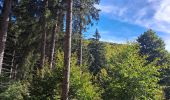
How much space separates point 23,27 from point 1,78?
4.68m

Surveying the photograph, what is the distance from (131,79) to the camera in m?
14.4

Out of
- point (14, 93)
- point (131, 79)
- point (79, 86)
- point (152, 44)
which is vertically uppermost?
point (152, 44)

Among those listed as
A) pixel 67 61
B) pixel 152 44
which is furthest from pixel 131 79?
pixel 152 44

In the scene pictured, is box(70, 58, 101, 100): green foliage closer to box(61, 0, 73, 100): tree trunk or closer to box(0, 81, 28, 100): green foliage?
box(61, 0, 73, 100): tree trunk

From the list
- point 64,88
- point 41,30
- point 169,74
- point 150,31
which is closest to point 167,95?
point 169,74

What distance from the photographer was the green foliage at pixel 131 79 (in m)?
14.2

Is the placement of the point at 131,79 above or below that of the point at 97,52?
A: below

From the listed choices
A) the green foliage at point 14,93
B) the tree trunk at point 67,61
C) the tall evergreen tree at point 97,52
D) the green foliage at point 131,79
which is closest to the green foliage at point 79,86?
the green foliage at point 131,79

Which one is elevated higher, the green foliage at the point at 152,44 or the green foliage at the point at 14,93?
the green foliage at the point at 152,44

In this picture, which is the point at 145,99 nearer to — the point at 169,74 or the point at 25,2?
the point at 25,2

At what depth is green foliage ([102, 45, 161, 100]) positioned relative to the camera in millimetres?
14203

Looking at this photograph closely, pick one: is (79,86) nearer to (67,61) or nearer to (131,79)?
(131,79)

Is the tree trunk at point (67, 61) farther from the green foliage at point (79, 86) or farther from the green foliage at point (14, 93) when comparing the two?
the green foliage at point (14, 93)

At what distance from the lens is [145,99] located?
1405 cm
